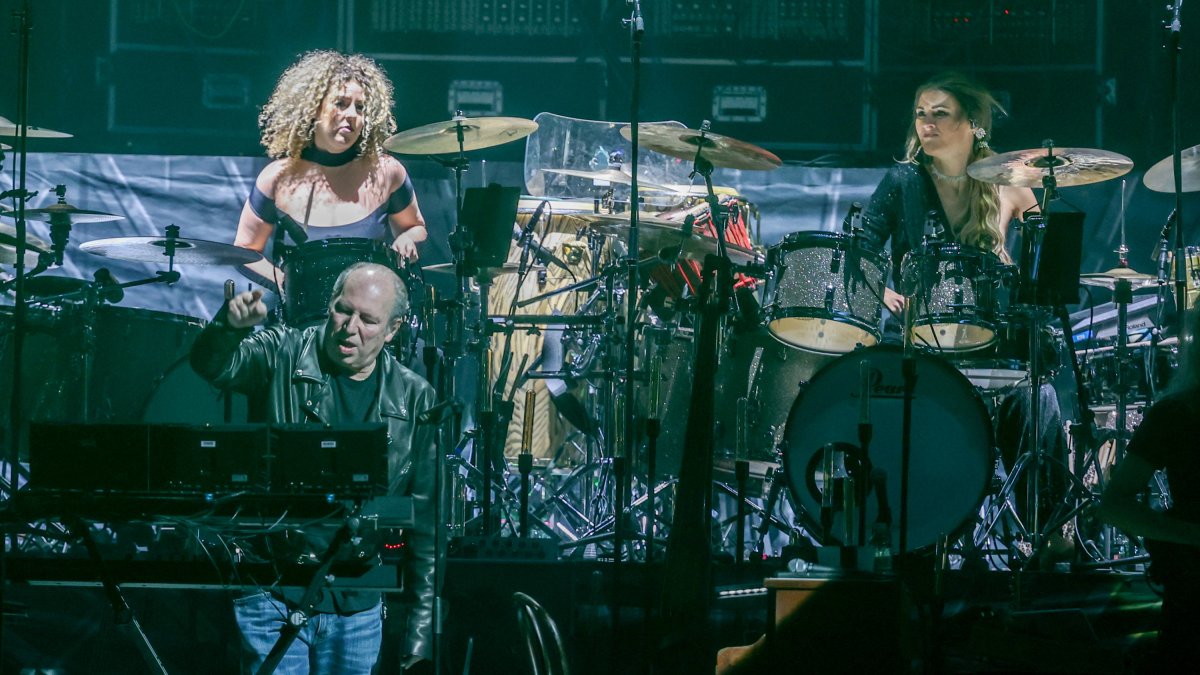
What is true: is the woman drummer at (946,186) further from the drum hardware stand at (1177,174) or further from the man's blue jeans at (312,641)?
the man's blue jeans at (312,641)

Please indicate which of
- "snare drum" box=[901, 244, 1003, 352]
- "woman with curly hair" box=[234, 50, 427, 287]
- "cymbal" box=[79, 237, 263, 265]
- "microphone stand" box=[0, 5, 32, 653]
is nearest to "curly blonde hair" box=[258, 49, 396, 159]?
"woman with curly hair" box=[234, 50, 427, 287]

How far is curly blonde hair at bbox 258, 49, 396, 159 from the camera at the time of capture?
8.73 metres

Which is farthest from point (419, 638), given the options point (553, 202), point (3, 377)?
point (553, 202)

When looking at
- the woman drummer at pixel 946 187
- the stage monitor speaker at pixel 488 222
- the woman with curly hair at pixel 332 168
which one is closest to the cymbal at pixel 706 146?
the stage monitor speaker at pixel 488 222

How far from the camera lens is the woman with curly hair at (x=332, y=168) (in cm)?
848

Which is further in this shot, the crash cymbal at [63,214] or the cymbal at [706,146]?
the crash cymbal at [63,214]

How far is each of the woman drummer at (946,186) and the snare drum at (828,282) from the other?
2.54 ft

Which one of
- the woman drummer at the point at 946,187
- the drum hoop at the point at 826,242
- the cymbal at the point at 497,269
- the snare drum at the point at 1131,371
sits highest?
the woman drummer at the point at 946,187

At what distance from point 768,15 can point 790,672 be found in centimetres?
653

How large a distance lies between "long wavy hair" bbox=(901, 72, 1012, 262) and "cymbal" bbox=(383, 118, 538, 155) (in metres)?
2.58

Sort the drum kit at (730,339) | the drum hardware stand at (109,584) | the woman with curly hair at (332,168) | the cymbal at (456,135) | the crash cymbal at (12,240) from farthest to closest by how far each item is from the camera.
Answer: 1. the woman with curly hair at (332,168)
2. the cymbal at (456,135)
3. the crash cymbal at (12,240)
4. the drum kit at (730,339)
5. the drum hardware stand at (109,584)

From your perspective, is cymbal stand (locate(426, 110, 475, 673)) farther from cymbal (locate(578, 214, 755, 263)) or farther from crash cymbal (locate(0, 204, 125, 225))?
crash cymbal (locate(0, 204, 125, 225))

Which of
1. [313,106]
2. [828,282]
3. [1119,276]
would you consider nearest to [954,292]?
[828,282]

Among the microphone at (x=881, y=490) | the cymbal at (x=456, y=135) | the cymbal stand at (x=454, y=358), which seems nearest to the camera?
the cymbal stand at (x=454, y=358)
